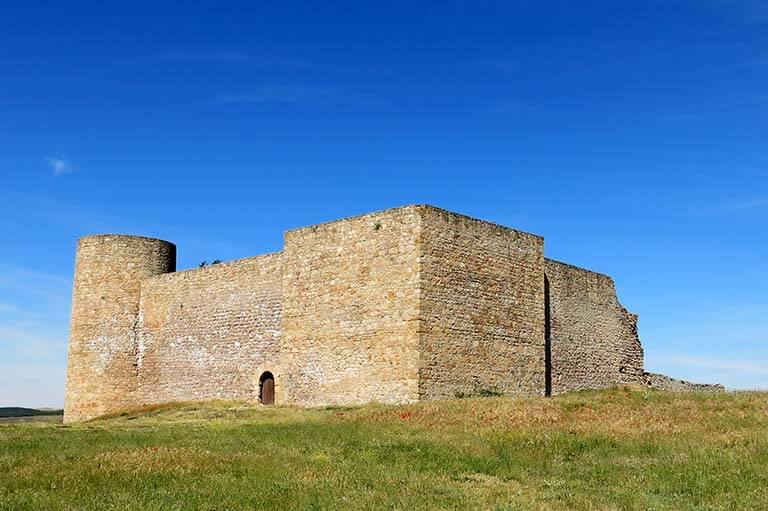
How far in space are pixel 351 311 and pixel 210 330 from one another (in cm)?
664

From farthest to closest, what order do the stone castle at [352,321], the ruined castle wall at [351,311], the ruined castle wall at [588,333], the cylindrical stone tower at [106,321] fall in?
1. the cylindrical stone tower at [106,321]
2. the ruined castle wall at [588,333]
3. the stone castle at [352,321]
4. the ruined castle wall at [351,311]

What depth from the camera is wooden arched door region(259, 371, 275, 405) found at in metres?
23.1

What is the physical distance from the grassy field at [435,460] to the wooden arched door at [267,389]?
588 centimetres

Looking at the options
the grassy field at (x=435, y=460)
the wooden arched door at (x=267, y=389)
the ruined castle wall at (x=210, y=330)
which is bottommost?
the grassy field at (x=435, y=460)

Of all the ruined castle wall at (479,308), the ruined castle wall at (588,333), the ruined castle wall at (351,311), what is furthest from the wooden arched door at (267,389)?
the ruined castle wall at (588,333)

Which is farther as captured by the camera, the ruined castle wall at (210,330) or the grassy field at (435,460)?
the ruined castle wall at (210,330)

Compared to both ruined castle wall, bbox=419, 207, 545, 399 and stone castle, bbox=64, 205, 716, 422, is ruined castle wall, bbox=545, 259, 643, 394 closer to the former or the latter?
stone castle, bbox=64, 205, 716, 422

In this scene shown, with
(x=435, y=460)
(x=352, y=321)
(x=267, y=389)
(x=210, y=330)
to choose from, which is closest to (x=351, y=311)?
(x=352, y=321)

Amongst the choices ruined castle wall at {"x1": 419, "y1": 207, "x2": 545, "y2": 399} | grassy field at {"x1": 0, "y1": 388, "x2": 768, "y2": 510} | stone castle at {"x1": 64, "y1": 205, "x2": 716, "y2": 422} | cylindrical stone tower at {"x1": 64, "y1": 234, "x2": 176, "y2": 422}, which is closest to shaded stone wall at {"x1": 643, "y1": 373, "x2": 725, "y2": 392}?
stone castle at {"x1": 64, "y1": 205, "x2": 716, "y2": 422}

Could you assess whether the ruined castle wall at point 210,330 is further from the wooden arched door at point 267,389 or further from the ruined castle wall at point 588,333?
the ruined castle wall at point 588,333

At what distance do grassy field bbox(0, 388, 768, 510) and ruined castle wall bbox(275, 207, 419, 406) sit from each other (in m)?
2.79

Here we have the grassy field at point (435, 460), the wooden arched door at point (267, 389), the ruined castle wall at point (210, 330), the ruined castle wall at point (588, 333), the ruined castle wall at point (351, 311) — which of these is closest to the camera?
the grassy field at point (435, 460)

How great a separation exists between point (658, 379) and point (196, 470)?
78.2 ft

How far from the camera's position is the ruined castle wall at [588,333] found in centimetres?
2441
